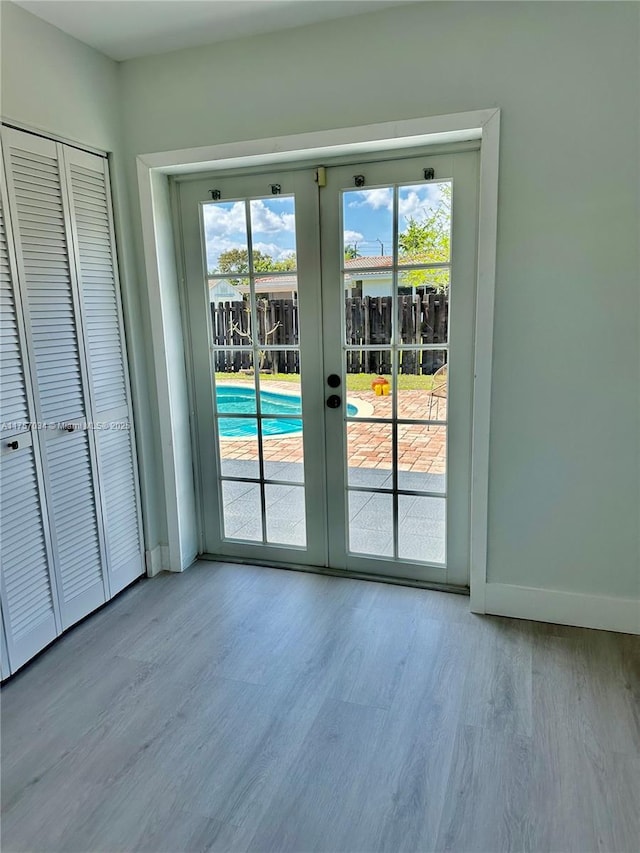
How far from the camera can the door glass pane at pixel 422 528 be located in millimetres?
2635

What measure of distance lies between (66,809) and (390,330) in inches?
83.0

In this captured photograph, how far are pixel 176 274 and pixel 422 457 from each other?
1563 millimetres

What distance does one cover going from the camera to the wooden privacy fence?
2459 millimetres

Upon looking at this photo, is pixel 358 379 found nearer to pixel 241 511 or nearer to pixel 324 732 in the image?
pixel 241 511

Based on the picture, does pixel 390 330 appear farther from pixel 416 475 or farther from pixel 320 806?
pixel 320 806

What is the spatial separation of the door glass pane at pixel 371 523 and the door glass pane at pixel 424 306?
809 millimetres

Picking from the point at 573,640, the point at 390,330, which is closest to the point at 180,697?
the point at 573,640

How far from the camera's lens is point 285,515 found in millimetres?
2904

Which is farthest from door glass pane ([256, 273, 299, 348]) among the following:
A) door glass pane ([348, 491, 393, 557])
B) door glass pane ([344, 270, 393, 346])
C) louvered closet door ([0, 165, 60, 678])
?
louvered closet door ([0, 165, 60, 678])

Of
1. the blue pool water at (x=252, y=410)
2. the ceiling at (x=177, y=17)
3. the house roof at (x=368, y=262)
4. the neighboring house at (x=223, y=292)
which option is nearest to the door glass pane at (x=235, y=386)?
the blue pool water at (x=252, y=410)

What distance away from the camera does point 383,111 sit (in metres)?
2.21

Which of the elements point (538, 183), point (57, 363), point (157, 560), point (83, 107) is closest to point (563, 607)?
point (538, 183)

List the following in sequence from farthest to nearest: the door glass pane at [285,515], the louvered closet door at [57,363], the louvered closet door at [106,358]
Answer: the door glass pane at [285,515]
the louvered closet door at [106,358]
the louvered closet door at [57,363]

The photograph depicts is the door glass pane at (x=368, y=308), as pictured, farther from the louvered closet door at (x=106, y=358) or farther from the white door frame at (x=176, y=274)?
the louvered closet door at (x=106, y=358)
